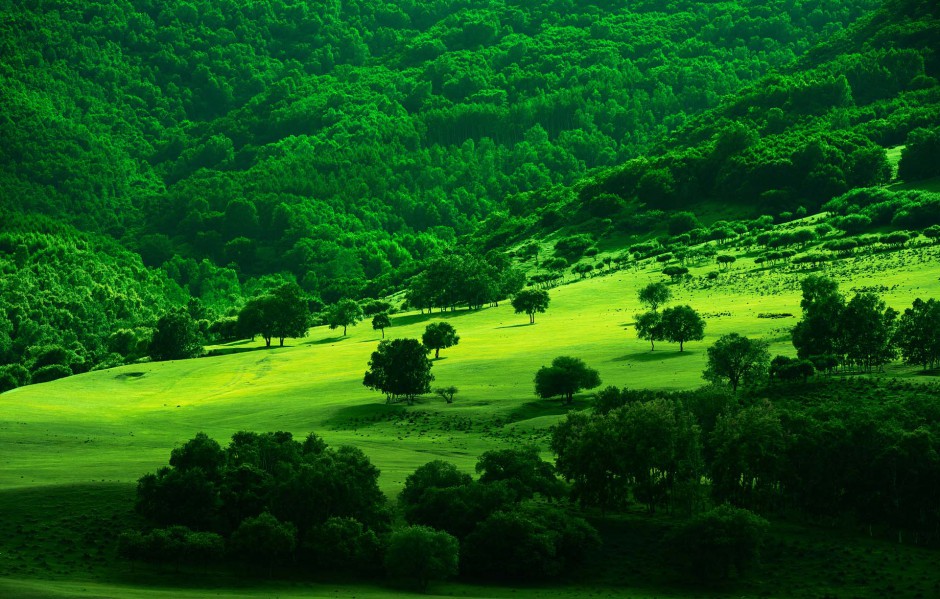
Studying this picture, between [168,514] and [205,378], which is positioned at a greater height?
[205,378]

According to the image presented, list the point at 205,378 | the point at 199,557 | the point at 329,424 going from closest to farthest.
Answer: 1. the point at 199,557
2. the point at 329,424
3. the point at 205,378

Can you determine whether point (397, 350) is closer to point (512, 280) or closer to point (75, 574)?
point (75, 574)

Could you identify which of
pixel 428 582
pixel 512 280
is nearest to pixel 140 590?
pixel 428 582

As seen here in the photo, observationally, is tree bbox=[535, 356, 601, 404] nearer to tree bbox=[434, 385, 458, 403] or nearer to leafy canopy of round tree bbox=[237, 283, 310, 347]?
tree bbox=[434, 385, 458, 403]

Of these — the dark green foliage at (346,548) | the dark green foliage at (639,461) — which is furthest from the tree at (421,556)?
the dark green foliage at (639,461)

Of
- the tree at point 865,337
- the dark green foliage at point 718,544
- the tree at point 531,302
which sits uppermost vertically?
the tree at point 531,302

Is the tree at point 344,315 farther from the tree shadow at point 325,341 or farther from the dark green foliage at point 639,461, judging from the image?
the dark green foliage at point 639,461

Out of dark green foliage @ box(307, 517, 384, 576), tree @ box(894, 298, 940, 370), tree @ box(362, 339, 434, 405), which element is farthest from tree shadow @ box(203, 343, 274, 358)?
dark green foliage @ box(307, 517, 384, 576)
